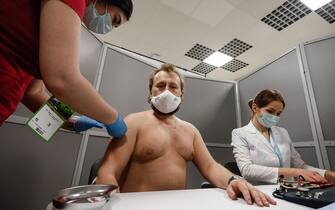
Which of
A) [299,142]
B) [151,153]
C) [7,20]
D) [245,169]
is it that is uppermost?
[7,20]

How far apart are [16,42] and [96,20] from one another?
41 centimetres

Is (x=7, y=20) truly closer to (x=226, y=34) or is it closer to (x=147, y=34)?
(x=147, y=34)

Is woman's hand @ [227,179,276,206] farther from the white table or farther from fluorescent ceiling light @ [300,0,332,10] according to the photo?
fluorescent ceiling light @ [300,0,332,10]

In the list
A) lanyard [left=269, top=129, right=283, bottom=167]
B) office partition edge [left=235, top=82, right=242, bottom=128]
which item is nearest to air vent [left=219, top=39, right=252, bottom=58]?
office partition edge [left=235, top=82, right=242, bottom=128]

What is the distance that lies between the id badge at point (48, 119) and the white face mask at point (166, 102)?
60 cm

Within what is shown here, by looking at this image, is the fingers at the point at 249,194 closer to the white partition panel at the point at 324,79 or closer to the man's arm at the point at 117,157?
the man's arm at the point at 117,157

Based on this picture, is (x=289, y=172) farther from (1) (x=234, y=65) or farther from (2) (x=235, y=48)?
(1) (x=234, y=65)

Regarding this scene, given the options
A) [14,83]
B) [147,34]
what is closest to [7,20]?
[14,83]

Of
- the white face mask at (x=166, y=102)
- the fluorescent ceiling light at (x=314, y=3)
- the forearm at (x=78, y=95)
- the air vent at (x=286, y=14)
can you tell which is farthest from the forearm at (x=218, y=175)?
the fluorescent ceiling light at (x=314, y=3)

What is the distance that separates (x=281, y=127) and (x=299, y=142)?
0.22 m

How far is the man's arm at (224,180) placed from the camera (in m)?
0.68

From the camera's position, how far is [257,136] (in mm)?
1680

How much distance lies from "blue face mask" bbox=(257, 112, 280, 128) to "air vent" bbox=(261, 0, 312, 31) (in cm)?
243

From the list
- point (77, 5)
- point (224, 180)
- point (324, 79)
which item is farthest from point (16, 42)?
point (324, 79)
